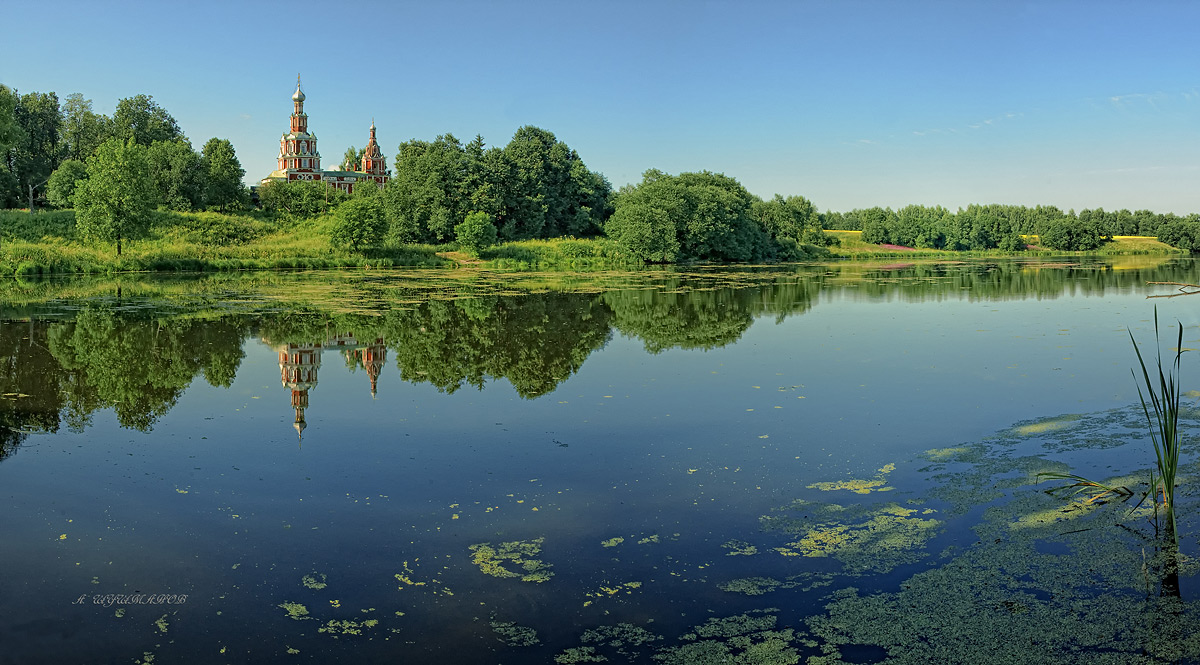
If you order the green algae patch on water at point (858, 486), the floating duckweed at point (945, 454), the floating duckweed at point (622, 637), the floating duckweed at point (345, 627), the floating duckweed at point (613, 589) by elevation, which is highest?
the floating duckweed at point (945, 454)

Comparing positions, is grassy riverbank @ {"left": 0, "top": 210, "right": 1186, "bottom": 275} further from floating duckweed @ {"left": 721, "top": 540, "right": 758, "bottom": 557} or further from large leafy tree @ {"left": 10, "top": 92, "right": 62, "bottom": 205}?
floating duckweed @ {"left": 721, "top": 540, "right": 758, "bottom": 557}

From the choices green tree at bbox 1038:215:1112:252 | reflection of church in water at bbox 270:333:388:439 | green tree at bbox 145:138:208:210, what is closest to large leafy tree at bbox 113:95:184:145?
green tree at bbox 145:138:208:210

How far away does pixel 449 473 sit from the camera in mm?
7676

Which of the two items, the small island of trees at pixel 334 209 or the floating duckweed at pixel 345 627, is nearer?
the floating duckweed at pixel 345 627

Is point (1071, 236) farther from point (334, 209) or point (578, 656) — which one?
point (578, 656)

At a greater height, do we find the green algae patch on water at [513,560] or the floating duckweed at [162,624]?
the green algae patch on water at [513,560]

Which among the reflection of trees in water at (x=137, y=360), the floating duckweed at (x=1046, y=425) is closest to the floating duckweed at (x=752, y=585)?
the floating duckweed at (x=1046, y=425)

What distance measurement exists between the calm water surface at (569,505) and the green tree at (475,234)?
130ft

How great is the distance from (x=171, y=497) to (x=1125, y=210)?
154739mm

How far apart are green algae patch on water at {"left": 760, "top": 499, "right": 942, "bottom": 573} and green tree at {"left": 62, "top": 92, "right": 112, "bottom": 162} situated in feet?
258

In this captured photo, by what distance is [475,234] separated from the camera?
54.8m

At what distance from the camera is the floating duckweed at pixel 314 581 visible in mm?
5254

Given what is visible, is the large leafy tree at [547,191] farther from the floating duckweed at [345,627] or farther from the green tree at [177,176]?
the floating duckweed at [345,627]

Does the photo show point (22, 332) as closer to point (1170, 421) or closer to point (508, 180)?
point (1170, 421)
